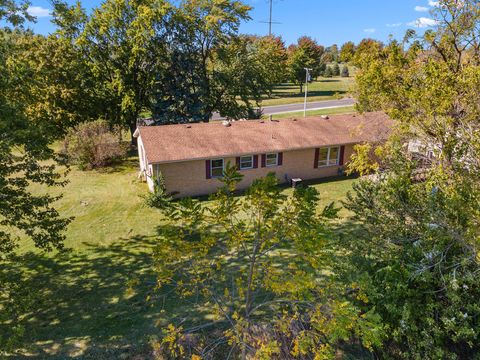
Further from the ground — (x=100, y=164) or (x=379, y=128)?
(x=379, y=128)

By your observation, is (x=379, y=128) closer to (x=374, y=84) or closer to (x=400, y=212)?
(x=374, y=84)

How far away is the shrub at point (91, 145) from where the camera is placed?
72.6 ft

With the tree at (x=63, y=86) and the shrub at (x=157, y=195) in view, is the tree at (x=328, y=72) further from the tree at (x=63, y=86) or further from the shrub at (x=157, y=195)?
the shrub at (x=157, y=195)

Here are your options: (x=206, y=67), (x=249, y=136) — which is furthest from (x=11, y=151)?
(x=206, y=67)

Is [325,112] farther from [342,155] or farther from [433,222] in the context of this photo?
[433,222]

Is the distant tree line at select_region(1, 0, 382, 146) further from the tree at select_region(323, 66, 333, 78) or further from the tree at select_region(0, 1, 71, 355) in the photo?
the tree at select_region(323, 66, 333, 78)

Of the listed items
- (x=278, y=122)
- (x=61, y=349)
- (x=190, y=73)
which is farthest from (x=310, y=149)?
(x=61, y=349)

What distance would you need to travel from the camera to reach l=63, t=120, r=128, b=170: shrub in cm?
2212

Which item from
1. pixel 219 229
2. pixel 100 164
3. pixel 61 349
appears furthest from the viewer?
pixel 100 164

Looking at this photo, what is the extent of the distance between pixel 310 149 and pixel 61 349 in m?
15.7

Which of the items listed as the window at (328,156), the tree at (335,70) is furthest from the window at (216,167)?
the tree at (335,70)

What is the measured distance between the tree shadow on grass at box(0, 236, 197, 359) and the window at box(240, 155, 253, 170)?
24.3ft

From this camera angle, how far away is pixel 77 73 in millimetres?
23656

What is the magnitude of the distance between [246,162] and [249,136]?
5.83ft
